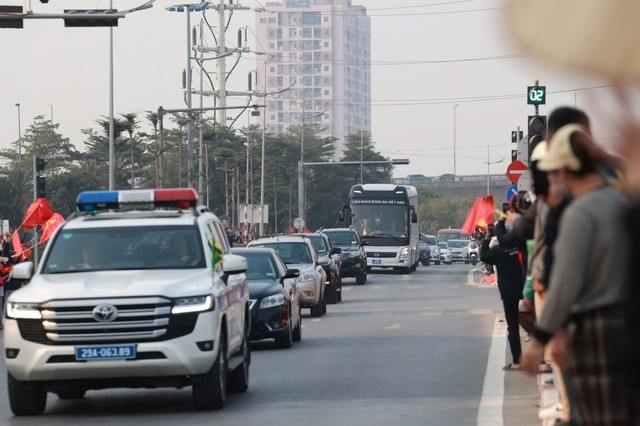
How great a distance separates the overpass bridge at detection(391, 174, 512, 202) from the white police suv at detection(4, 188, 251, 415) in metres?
138

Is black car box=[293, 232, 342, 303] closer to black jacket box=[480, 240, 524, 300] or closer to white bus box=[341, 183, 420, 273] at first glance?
black jacket box=[480, 240, 524, 300]

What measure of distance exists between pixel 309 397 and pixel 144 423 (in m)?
2.29

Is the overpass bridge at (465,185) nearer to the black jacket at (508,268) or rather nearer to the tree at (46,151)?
the tree at (46,151)

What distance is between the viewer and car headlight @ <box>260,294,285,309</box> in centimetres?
2115

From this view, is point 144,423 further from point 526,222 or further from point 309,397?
point 526,222

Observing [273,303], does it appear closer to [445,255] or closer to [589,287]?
[589,287]

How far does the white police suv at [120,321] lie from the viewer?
12.9 m

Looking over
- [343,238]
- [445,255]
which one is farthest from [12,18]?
[445,255]

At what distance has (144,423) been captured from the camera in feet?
41.6

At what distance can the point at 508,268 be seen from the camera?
16141 millimetres

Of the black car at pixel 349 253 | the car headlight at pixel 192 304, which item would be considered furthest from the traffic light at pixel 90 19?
the black car at pixel 349 253

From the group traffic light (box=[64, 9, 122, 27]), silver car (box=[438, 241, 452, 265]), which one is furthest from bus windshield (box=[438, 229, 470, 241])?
traffic light (box=[64, 9, 122, 27])

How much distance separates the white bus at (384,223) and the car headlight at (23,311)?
4670 centimetres

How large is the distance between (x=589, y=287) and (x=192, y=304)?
803 cm
